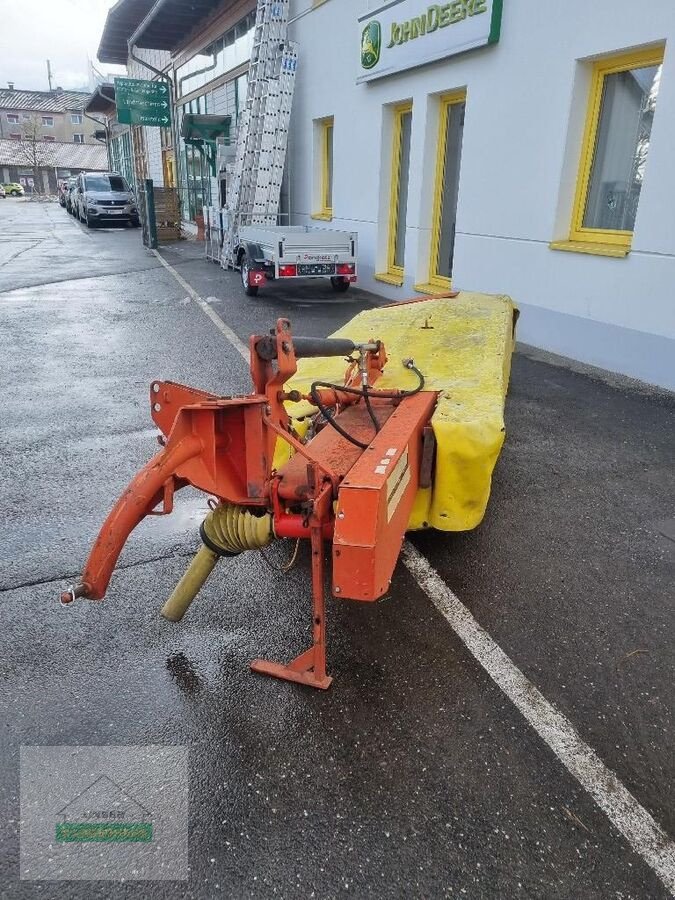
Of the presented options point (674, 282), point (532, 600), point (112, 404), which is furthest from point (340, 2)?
point (532, 600)

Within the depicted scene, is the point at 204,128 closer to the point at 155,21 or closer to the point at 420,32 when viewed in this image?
A: the point at 155,21

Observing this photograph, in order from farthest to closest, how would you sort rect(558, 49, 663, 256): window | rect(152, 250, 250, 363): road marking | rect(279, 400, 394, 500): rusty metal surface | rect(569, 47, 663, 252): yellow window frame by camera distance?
rect(152, 250, 250, 363): road marking → rect(558, 49, 663, 256): window → rect(569, 47, 663, 252): yellow window frame → rect(279, 400, 394, 500): rusty metal surface

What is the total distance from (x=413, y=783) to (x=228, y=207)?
14.3m

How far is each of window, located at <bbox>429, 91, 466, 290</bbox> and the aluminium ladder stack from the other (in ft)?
16.7

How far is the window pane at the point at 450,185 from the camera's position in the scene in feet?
33.0

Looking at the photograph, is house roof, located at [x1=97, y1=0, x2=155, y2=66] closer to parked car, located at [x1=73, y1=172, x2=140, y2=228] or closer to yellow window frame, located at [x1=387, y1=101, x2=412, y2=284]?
parked car, located at [x1=73, y1=172, x2=140, y2=228]

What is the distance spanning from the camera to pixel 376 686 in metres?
→ 2.67

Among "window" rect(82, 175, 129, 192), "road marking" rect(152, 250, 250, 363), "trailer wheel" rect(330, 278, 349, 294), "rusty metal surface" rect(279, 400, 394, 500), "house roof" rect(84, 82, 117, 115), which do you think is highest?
"house roof" rect(84, 82, 117, 115)

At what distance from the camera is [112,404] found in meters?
6.16

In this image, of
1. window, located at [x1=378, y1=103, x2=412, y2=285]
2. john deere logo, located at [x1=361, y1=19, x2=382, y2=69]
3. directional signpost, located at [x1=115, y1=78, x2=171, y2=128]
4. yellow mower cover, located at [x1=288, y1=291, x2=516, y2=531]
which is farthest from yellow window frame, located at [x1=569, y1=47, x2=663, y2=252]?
directional signpost, located at [x1=115, y1=78, x2=171, y2=128]

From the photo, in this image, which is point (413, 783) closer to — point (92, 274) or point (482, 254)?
point (482, 254)

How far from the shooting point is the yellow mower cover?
3.16 meters

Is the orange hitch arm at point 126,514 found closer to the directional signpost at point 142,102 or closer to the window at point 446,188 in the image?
the window at point 446,188

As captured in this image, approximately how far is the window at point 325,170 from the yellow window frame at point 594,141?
23.6ft
